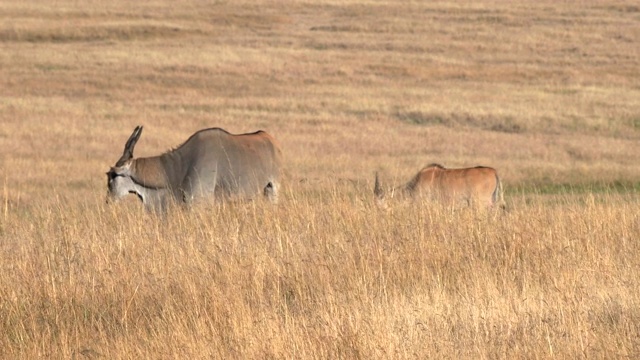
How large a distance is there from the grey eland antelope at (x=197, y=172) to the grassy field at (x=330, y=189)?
73cm

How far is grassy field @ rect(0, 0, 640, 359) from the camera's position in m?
5.37

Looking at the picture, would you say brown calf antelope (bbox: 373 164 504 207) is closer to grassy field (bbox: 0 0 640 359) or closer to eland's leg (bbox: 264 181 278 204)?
grassy field (bbox: 0 0 640 359)

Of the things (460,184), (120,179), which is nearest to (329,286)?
(120,179)

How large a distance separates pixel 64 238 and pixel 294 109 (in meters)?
23.6

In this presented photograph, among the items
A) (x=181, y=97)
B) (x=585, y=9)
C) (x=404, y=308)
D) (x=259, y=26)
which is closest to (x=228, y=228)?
(x=404, y=308)

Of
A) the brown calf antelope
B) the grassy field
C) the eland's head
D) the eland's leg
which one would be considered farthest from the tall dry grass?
the brown calf antelope

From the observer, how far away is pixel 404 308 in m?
5.65

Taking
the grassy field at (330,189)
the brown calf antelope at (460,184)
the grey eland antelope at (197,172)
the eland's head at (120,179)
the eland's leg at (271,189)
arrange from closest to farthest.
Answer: the grassy field at (330,189) < the eland's head at (120,179) < the grey eland antelope at (197,172) < the eland's leg at (271,189) < the brown calf antelope at (460,184)

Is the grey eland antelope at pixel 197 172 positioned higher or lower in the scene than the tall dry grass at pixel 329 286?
lower

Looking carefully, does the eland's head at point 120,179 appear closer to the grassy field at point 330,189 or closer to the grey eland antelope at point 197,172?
the grey eland antelope at point 197,172

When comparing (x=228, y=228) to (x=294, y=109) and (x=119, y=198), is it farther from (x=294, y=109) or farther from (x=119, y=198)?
(x=294, y=109)

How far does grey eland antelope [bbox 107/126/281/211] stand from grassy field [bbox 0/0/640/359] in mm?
731

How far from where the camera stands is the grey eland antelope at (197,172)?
10.8m

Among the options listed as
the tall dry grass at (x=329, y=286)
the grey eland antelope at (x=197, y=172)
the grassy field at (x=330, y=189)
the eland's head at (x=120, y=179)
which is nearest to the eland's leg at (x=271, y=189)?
the grey eland antelope at (x=197, y=172)
